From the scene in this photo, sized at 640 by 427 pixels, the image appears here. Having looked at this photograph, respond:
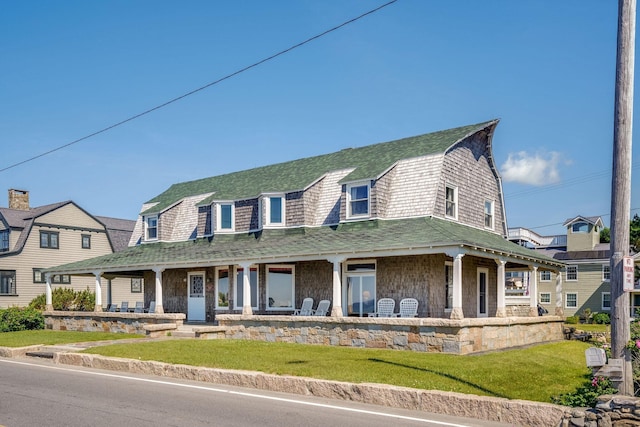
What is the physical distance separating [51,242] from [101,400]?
39279mm

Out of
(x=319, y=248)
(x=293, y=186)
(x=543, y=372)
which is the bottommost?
(x=543, y=372)

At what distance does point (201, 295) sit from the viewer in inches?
1168

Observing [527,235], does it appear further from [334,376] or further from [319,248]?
[334,376]

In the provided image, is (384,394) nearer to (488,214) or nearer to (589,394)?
(589,394)

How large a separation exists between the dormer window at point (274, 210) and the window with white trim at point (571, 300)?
34137 mm

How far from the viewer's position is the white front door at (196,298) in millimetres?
29500

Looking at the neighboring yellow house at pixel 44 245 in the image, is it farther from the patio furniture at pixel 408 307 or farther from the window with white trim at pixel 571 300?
the window with white trim at pixel 571 300

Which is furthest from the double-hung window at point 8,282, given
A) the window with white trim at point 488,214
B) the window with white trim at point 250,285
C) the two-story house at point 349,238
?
the window with white trim at point 488,214

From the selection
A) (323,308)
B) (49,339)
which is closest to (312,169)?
(323,308)

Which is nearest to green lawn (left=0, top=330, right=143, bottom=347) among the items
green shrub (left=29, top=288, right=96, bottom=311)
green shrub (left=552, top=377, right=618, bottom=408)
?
green shrub (left=29, top=288, right=96, bottom=311)

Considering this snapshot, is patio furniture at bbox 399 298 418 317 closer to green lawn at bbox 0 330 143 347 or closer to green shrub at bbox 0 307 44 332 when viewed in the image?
green lawn at bbox 0 330 143 347

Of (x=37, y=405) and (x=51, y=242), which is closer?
(x=37, y=405)

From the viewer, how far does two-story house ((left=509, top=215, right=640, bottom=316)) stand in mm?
50781

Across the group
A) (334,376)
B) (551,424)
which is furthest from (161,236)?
(551,424)
